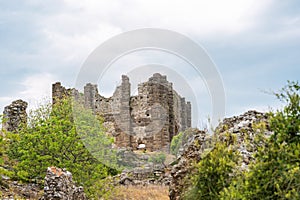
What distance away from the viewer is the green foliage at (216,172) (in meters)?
6.63

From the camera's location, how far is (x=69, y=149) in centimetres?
1349

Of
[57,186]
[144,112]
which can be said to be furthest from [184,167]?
[144,112]

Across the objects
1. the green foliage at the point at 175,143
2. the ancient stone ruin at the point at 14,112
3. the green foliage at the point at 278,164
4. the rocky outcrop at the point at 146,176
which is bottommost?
the green foliage at the point at 278,164

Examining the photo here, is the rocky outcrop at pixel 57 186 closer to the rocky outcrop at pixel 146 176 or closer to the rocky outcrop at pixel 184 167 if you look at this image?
the rocky outcrop at pixel 184 167

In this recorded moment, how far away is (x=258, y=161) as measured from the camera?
5250mm

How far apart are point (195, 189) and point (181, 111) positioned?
24.1 metres

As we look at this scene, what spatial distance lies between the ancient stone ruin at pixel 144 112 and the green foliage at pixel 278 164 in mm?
23390

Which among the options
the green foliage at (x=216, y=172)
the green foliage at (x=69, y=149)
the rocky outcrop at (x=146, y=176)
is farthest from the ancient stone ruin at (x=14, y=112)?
the green foliage at (x=216, y=172)

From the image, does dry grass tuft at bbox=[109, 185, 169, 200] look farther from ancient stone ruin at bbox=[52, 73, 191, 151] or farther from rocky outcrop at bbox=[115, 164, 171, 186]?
ancient stone ruin at bbox=[52, 73, 191, 151]

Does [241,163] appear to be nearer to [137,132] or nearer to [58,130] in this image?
[58,130]

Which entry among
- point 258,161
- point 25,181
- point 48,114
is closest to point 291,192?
point 258,161

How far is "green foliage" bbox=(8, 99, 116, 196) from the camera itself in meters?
13.2

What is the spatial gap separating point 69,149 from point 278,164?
926 cm

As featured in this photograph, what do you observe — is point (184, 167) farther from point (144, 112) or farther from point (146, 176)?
point (144, 112)
